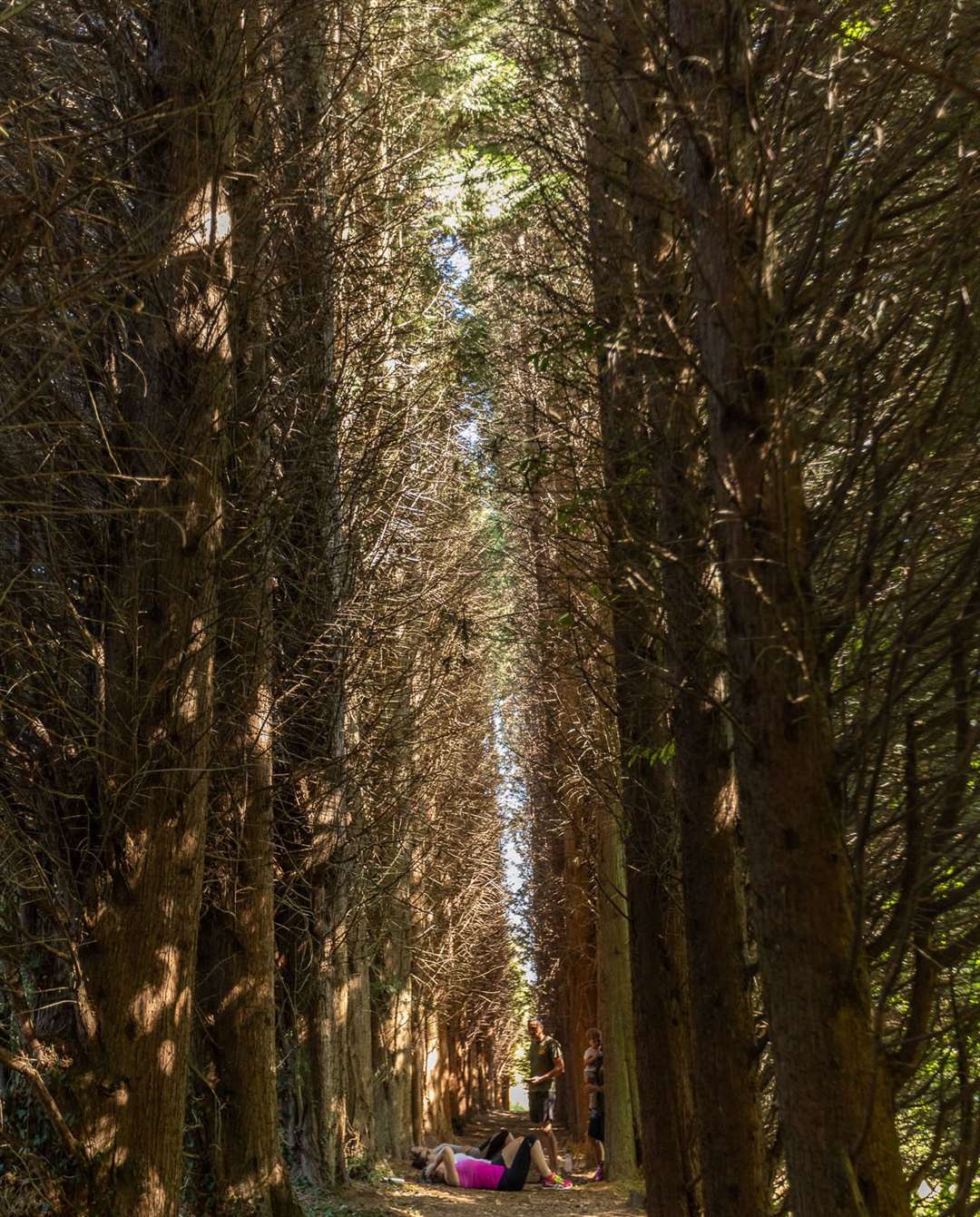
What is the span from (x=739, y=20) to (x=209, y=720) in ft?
12.4

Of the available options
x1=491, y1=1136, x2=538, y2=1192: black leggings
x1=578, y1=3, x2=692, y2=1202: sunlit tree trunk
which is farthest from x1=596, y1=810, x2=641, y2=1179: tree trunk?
x1=578, y1=3, x2=692, y2=1202: sunlit tree trunk

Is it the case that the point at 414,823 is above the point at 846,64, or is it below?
below

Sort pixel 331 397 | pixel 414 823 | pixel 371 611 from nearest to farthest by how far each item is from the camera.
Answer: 1. pixel 331 397
2. pixel 371 611
3. pixel 414 823

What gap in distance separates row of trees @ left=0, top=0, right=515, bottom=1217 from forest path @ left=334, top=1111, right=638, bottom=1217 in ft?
1.80

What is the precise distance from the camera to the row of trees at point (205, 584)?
16.9 feet

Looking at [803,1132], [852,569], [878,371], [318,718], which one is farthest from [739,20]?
[318,718]

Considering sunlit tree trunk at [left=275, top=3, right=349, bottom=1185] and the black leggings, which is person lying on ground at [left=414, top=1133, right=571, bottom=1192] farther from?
sunlit tree trunk at [left=275, top=3, right=349, bottom=1185]

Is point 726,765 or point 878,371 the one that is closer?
point 878,371

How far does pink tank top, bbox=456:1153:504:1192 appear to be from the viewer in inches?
605

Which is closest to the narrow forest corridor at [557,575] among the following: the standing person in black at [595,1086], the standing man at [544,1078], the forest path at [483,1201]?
the forest path at [483,1201]

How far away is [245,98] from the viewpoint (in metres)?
7.75

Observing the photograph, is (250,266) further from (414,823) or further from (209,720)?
(414,823)

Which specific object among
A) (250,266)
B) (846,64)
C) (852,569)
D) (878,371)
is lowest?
(852,569)

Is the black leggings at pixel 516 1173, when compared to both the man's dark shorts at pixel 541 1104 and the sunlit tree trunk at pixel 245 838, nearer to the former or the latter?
the man's dark shorts at pixel 541 1104
